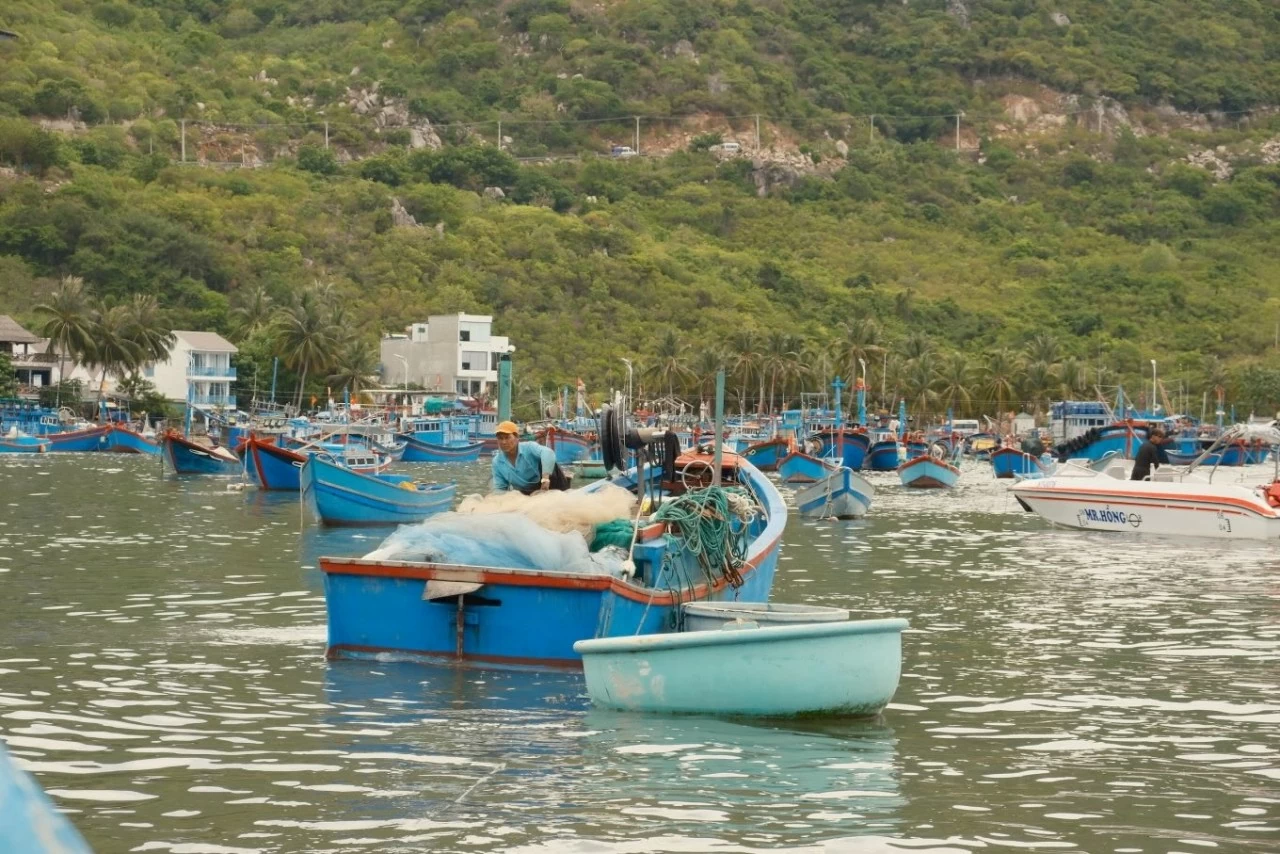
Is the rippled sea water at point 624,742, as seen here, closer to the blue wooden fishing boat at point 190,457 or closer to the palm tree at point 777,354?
the blue wooden fishing boat at point 190,457

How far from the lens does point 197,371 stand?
13312 centimetres

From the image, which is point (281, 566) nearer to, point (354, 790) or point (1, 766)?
point (354, 790)

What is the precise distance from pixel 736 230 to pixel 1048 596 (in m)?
168

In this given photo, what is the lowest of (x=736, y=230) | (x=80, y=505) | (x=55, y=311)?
(x=80, y=505)

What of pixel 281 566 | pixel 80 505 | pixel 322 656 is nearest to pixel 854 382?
pixel 80 505

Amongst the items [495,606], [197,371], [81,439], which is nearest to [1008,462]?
[81,439]

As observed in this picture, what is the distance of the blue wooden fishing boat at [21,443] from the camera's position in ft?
329

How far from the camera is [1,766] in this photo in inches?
140

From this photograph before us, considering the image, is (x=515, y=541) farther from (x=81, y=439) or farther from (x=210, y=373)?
(x=210, y=373)

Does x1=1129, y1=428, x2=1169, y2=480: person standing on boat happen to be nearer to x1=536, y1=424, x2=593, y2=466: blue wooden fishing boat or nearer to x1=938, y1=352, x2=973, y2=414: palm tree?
x1=536, y1=424, x2=593, y2=466: blue wooden fishing boat

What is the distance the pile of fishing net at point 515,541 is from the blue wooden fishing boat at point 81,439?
90.0 meters

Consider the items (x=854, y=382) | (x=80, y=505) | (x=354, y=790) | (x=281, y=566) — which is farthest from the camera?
(x=854, y=382)

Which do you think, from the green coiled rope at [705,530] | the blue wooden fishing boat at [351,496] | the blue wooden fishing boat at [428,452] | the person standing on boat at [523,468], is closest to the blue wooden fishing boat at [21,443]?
the blue wooden fishing boat at [428,452]

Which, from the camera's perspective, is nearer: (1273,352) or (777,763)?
(777,763)
